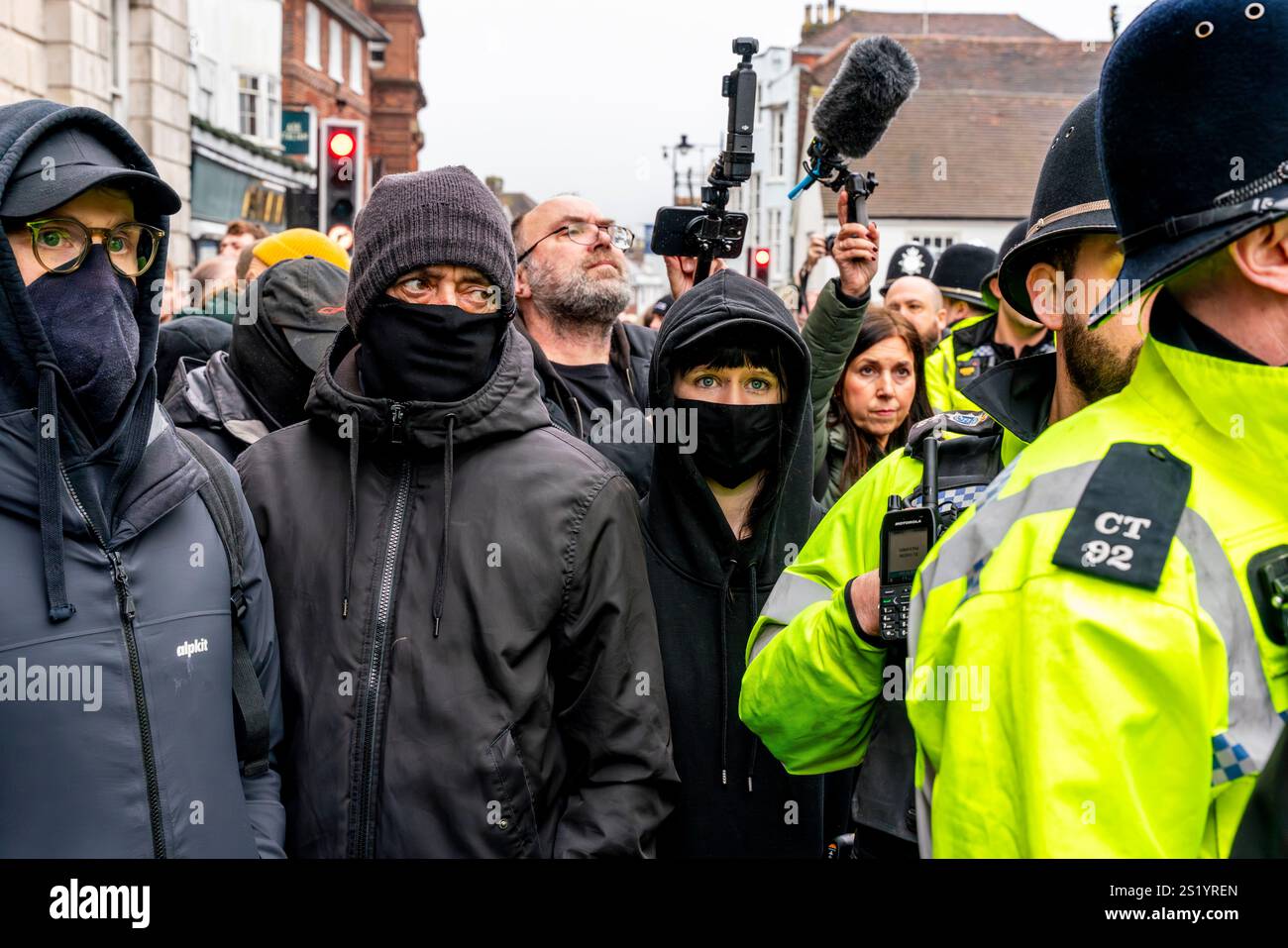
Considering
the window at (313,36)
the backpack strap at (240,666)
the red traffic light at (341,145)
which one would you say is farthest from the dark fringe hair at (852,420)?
the window at (313,36)

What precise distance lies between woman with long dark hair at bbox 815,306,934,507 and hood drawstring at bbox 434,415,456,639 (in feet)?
8.01

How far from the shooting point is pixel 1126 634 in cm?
140

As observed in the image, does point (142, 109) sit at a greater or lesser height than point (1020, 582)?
greater

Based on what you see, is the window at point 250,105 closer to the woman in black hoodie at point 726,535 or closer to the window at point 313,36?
the window at point 313,36

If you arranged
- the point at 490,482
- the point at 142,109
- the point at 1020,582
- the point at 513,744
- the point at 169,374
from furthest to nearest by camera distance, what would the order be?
the point at 142,109 → the point at 169,374 → the point at 490,482 → the point at 513,744 → the point at 1020,582

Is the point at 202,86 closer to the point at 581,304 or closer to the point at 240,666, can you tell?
the point at 581,304

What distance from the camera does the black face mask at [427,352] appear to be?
298 cm

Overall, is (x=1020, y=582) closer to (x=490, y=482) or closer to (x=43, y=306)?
(x=490, y=482)

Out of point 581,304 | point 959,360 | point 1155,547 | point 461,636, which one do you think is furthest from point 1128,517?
point 959,360

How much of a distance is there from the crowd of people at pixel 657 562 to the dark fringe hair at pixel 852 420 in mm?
1636

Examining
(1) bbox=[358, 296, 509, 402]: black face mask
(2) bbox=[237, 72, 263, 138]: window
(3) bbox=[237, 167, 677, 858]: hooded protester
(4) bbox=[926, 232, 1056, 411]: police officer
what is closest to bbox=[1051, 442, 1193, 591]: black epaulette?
(3) bbox=[237, 167, 677, 858]: hooded protester
